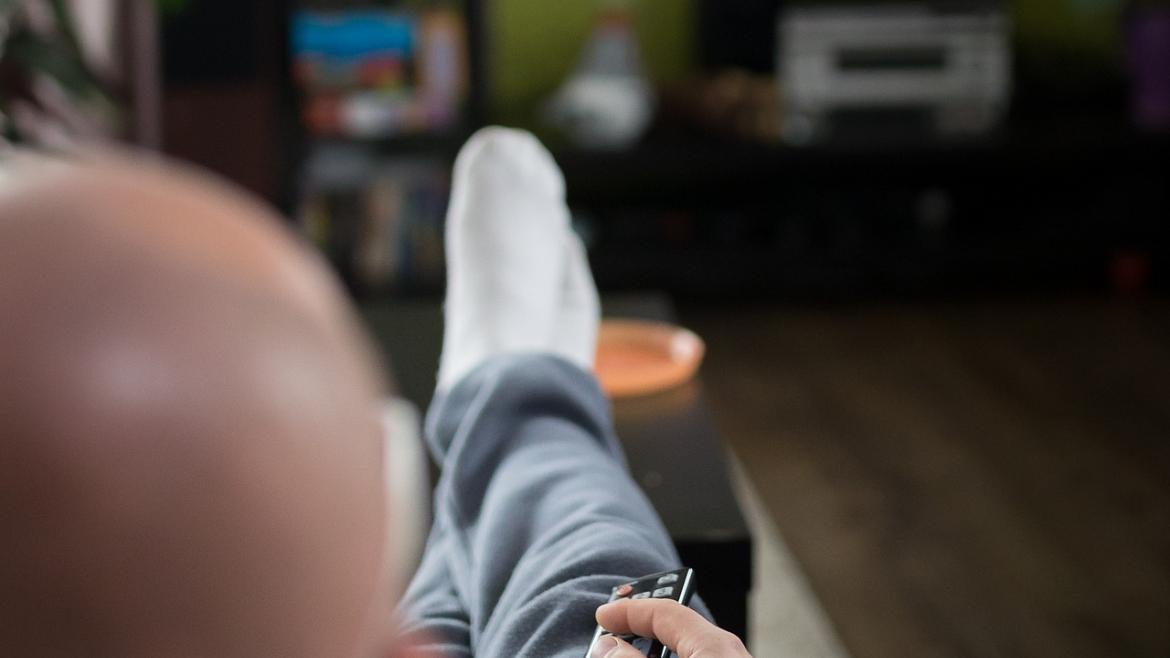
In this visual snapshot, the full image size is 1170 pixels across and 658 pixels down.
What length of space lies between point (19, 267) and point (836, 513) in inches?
80.5

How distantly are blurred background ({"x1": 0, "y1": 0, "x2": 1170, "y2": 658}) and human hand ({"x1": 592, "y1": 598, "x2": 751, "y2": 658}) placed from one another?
A: 1.93m

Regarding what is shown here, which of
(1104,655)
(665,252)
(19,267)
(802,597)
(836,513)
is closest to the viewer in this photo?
(19,267)

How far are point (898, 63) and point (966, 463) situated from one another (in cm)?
143

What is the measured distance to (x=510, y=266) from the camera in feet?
4.62

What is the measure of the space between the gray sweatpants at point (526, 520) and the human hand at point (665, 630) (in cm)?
4

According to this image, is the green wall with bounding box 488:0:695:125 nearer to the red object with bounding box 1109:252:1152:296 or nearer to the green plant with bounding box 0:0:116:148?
the red object with bounding box 1109:252:1152:296

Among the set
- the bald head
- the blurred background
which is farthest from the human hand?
the blurred background

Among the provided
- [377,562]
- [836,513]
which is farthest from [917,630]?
[377,562]

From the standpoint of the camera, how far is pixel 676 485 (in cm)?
111

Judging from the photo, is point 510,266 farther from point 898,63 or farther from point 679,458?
point 898,63

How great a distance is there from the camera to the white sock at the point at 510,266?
131 centimetres

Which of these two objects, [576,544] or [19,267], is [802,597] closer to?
[576,544]

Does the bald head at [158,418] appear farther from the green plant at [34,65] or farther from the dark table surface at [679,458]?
the green plant at [34,65]

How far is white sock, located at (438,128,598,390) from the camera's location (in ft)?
4.29
